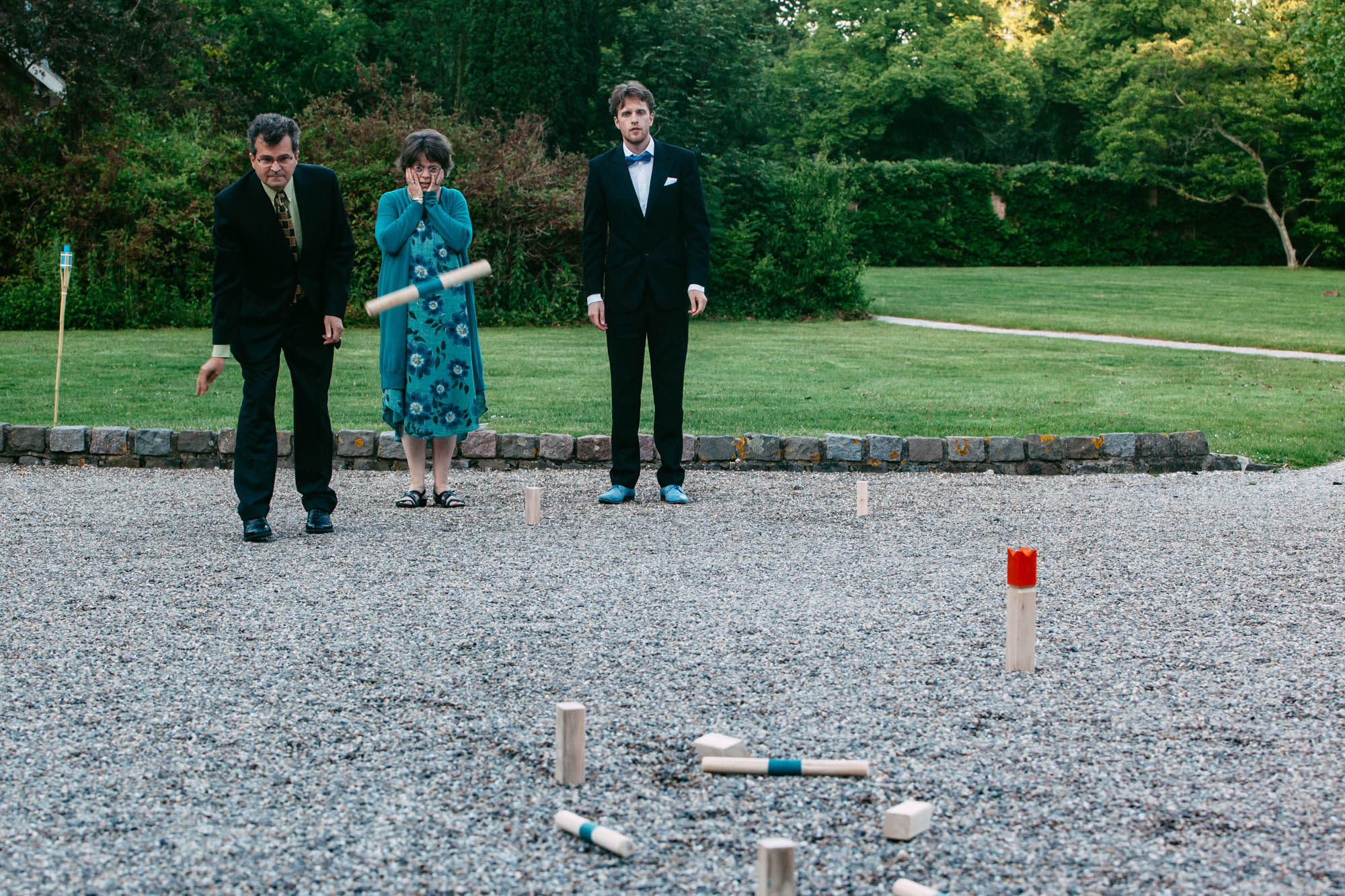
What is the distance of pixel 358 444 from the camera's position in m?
8.27

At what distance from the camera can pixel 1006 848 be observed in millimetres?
2604

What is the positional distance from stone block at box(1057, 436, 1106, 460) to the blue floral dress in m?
3.82

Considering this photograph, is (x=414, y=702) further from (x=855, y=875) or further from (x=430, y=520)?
(x=430, y=520)

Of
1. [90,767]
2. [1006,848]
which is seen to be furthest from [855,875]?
[90,767]

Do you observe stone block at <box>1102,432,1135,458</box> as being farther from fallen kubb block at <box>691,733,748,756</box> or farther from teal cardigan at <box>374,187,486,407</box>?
fallen kubb block at <box>691,733,748,756</box>

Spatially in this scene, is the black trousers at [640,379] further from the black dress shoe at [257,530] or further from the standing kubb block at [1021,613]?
the standing kubb block at [1021,613]

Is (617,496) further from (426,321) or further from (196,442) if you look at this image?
(196,442)

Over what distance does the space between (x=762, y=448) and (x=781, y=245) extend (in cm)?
1236

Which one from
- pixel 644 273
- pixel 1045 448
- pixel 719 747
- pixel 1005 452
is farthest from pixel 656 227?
pixel 719 747

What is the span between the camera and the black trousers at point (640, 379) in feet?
23.0

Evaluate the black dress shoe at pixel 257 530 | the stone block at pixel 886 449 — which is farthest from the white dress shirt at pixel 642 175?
the black dress shoe at pixel 257 530

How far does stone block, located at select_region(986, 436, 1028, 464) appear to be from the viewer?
808 cm

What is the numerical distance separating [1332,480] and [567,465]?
458cm

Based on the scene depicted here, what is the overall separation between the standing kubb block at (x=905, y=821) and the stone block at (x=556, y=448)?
5.73m
